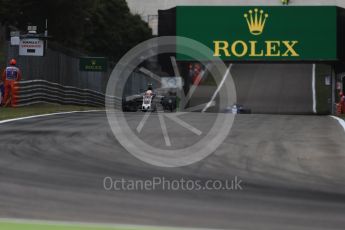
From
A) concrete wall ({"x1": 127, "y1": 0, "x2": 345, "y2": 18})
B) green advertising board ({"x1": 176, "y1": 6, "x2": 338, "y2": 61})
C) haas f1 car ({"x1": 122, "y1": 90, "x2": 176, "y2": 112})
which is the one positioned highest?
concrete wall ({"x1": 127, "y1": 0, "x2": 345, "y2": 18})

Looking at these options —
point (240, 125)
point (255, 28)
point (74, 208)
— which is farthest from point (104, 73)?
point (74, 208)

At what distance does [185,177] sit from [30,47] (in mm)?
18887

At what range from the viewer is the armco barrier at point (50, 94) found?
949 inches

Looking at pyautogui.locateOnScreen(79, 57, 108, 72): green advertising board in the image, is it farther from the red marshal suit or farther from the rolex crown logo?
the red marshal suit

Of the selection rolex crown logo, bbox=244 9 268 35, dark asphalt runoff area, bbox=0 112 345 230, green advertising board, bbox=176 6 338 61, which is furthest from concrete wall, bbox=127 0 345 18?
dark asphalt runoff area, bbox=0 112 345 230

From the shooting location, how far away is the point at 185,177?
24.4 ft

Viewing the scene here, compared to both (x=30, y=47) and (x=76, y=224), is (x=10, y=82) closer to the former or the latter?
(x=30, y=47)

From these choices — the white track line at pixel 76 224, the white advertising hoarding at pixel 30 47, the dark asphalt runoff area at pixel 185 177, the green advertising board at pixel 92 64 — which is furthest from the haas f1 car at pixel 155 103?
the white track line at pixel 76 224

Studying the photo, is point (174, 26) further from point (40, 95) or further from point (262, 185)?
point (262, 185)

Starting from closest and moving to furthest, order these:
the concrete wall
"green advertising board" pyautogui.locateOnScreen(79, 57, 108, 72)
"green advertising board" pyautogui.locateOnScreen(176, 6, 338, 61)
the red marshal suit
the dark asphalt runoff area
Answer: the dark asphalt runoff area < the red marshal suit < "green advertising board" pyautogui.locateOnScreen(176, 6, 338, 61) < "green advertising board" pyautogui.locateOnScreen(79, 57, 108, 72) < the concrete wall

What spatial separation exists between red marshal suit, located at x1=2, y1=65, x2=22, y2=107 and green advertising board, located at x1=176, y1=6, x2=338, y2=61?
1057 cm

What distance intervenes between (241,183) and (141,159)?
1959 mm

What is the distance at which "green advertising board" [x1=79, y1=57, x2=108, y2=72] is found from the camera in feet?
117

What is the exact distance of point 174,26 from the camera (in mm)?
31188
